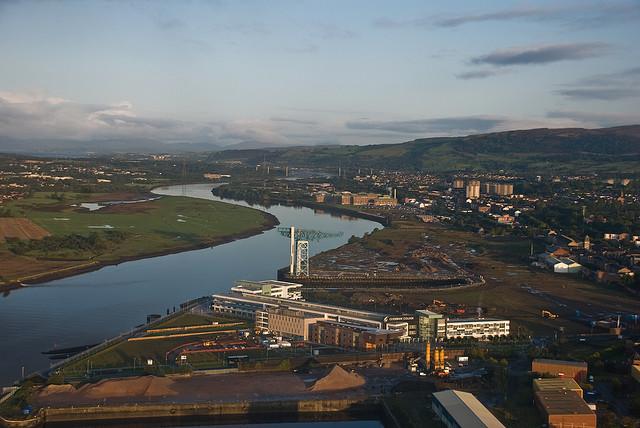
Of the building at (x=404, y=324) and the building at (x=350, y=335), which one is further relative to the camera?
the building at (x=404, y=324)

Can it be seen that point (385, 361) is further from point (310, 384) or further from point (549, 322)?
point (549, 322)

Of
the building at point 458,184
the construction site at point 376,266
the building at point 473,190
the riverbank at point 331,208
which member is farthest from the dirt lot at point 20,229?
the building at point 458,184

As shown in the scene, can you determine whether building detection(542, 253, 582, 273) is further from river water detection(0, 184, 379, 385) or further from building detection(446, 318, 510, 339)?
building detection(446, 318, 510, 339)

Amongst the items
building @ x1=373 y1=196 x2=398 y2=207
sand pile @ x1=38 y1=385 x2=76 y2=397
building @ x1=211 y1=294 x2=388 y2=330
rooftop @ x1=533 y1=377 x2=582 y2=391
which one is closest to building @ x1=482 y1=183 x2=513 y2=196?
building @ x1=373 y1=196 x2=398 y2=207

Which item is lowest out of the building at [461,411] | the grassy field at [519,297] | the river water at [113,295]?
the river water at [113,295]

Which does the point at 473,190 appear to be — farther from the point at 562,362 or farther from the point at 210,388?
the point at 210,388

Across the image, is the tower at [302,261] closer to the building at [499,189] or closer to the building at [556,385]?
the building at [556,385]
